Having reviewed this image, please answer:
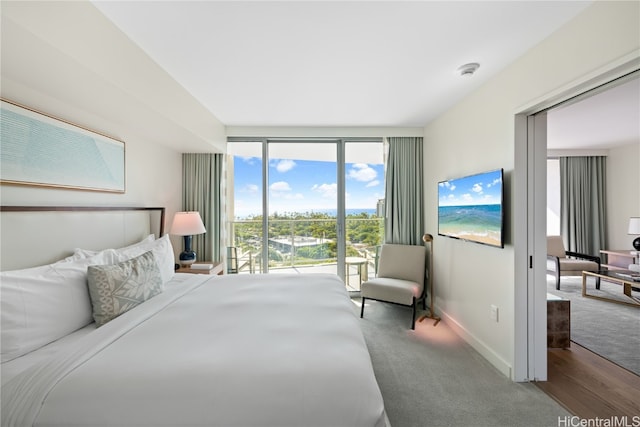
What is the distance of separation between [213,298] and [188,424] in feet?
3.49

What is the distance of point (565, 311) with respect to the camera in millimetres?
2627

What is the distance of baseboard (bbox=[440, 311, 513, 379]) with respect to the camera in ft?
7.54

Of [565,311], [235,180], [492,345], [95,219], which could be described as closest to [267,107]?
[235,180]

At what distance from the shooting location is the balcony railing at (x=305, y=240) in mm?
4113

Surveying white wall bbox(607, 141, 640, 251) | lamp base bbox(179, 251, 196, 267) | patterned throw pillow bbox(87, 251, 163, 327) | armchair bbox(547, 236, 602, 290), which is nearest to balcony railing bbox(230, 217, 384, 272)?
lamp base bbox(179, 251, 196, 267)

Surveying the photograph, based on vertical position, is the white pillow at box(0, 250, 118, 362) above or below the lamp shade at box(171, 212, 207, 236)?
below

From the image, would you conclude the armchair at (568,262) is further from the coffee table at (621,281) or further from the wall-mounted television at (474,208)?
the wall-mounted television at (474,208)

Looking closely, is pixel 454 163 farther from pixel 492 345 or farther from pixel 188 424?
pixel 188 424

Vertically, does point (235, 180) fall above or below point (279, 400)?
above

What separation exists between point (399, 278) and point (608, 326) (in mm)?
2325

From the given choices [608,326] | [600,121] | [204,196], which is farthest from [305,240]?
[600,121]

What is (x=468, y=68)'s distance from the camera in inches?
89.1

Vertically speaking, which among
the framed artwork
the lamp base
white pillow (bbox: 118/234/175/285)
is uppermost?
the framed artwork

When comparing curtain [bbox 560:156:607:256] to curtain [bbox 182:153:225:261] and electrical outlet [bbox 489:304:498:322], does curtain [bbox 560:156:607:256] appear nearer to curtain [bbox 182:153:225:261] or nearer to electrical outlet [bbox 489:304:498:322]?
electrical outlet [bbox 489:304:498:322]
